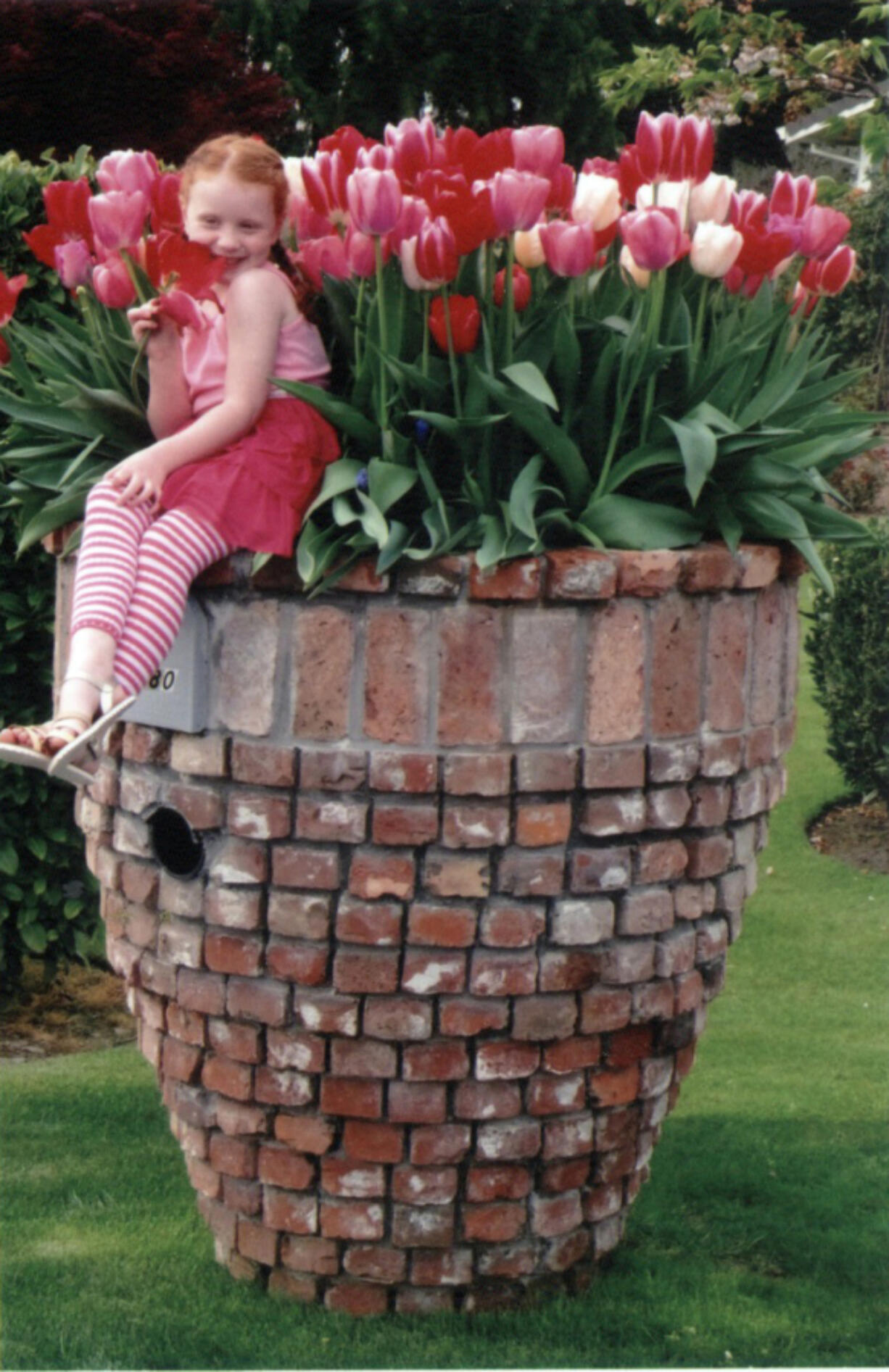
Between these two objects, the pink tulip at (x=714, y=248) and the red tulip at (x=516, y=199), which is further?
the pink tulip at (x=714, y=248)

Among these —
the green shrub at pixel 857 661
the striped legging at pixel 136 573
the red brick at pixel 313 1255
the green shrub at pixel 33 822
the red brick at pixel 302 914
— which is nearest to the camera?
the striped legging at pixel 136 573

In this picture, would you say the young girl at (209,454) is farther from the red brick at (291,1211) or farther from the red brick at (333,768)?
the red brick at (291,1211)

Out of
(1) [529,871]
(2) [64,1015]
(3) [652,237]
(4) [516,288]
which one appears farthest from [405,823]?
(2) [64,1015]

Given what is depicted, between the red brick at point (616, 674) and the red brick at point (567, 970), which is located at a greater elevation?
the red brick at point (616, 674)

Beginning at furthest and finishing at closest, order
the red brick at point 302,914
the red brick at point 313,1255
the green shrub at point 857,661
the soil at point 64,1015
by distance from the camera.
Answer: the green shrub at point 857,661 → the soil at point 64,1015 → the red brick at point 313,1255 → the red brick at point 302,914

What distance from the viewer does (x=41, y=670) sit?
4535 mm

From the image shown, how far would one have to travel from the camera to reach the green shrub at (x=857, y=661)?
6.39m

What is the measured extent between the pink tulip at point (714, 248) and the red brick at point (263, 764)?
102cm

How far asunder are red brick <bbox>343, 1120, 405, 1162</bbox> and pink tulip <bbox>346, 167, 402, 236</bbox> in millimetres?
1446

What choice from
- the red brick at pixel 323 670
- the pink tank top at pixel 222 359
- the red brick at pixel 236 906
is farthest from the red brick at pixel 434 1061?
the pink tank top at pixel 222 359

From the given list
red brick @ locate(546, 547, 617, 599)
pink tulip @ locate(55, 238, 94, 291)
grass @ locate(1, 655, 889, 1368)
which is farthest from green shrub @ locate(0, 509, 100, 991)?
red brick @ locate(546, 547, 617, 599)

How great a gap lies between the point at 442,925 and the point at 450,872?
0.09 metres

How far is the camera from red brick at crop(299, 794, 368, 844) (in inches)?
100

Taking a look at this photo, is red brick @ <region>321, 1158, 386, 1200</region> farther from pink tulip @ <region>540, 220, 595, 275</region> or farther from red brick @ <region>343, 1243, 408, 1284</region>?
pink tulip @ <region>540, 220, 595, 275</region>
